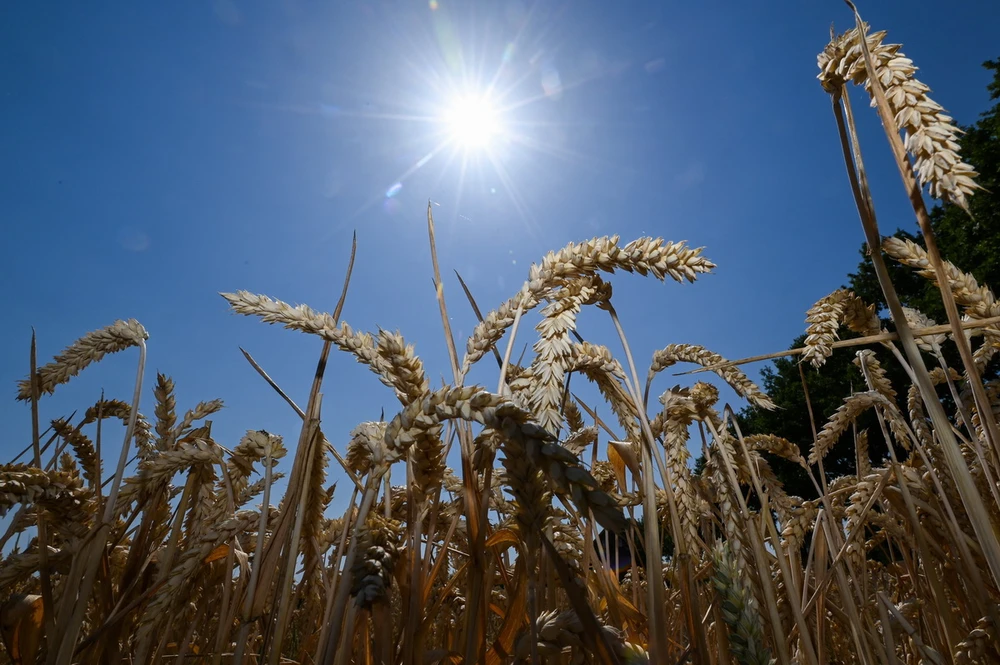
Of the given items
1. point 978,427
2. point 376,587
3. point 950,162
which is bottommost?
point 376,587

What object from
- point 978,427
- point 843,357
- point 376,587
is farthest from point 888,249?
point 843,357

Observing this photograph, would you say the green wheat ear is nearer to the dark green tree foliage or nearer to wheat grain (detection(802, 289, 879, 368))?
wheat grain (detection(802, 289, 879, 368))

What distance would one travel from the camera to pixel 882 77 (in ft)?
3.06

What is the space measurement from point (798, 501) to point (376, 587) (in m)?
3.09

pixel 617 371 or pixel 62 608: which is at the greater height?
pixel 617 371

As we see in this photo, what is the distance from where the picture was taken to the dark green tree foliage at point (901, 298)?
1372 centimetres

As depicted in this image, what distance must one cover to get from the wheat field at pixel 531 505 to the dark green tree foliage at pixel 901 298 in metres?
10.8

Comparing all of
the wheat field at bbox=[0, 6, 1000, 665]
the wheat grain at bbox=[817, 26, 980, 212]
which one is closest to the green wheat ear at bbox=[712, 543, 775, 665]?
the wheat field at bbox=[0, 6, 1000, 665]

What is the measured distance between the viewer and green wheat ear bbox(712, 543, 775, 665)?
1058 millimetres

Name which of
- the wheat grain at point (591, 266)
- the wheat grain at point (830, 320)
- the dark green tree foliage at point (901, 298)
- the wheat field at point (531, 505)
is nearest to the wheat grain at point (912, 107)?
the wheat field at point (531, 505)

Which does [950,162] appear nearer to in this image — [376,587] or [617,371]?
[617,371]

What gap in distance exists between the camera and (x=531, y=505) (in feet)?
3.27

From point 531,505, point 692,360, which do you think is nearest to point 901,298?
point 692,360

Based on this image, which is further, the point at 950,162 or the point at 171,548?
the point at 171,548
